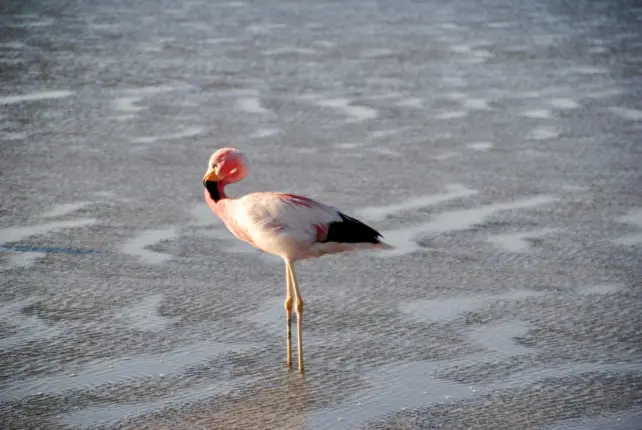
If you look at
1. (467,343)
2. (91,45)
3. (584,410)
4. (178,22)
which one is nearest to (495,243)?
(467,343)

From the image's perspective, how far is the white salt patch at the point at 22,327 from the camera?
238 inches

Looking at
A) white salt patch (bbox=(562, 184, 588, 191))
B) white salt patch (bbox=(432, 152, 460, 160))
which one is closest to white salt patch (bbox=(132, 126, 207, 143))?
white salt patch (bbox=(432, 152, 460, 160))

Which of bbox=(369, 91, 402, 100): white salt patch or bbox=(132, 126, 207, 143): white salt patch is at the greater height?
bbox=(132, 126, 207, 143): white salt patch

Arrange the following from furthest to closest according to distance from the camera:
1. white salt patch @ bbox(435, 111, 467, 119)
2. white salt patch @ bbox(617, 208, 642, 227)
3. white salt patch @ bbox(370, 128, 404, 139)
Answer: white salt patch @ bbox(435, 111, 467, 119) < white salt patch @ bbox(370, 128, 404, 139) < white salt patch @ bbox(617, 208, 642, 227)

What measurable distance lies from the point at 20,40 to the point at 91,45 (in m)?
0.98

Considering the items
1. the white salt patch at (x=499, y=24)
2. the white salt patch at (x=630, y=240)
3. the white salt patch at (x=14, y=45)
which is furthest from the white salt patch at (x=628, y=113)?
the white salt patch at (x=14, y=45)

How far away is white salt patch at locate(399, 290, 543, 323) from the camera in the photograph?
645 centimetres

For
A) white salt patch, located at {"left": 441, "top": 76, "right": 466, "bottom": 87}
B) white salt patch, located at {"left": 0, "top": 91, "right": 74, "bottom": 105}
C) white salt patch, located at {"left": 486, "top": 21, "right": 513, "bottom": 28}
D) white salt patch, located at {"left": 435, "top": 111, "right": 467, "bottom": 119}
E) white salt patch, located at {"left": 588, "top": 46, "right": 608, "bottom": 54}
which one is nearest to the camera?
white salt patch, located at {"left": 435, "top": 111, "right": 467, "bottom": 119}

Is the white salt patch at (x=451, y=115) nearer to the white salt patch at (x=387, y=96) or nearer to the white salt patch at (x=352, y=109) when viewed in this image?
the white salt patch at (x=352, y=109)

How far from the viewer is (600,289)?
6781 millimetres

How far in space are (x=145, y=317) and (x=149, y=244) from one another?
4.04 ft

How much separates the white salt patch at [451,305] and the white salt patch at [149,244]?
161 cm

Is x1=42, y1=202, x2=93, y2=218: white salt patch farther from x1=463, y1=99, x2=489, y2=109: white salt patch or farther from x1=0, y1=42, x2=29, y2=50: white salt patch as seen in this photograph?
x1=0, y1=42, x2=29, y2=50: white salt patch

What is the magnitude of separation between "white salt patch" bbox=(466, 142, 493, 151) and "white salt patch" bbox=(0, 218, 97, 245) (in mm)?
3323
